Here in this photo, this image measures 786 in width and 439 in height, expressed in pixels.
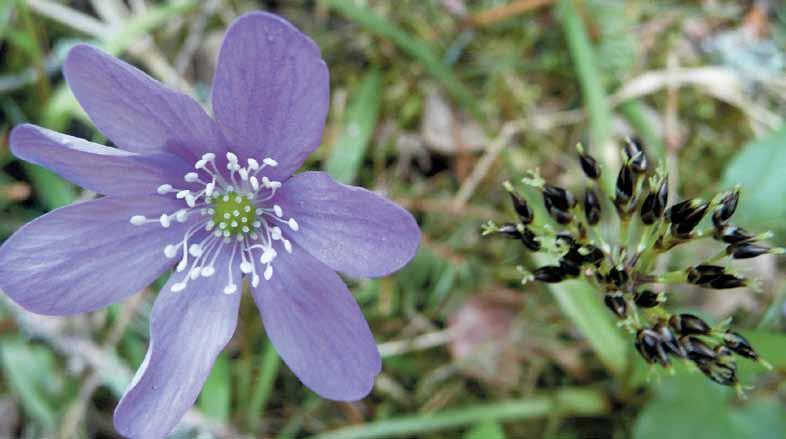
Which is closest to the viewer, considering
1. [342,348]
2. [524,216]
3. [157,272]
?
[524,216]

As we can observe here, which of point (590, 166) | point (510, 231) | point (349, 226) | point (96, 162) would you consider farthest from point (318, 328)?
point (590, 166)

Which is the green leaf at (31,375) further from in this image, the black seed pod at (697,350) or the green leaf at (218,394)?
the black seed pod at (697,350)

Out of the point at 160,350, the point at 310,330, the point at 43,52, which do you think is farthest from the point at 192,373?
the point at 43,52

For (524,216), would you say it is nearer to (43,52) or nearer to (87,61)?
(87,61)

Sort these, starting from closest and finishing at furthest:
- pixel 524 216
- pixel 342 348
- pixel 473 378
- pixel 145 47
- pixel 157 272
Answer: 1. pixel 524 216
2. pixel 342 348
3. pixel 157 272
4. pixel 473 378
5. pixel 145 47

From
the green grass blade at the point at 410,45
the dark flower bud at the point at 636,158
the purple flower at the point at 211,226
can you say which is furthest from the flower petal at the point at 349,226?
the green grass blade at the point at 410,45

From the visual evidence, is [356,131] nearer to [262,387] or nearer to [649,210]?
[262,387]
